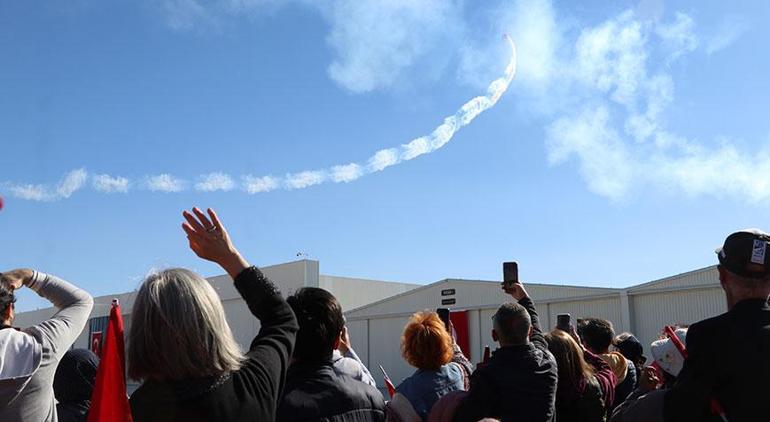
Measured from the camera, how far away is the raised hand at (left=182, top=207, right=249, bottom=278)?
2.68 meters

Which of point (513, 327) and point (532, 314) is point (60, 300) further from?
point (532, 314)

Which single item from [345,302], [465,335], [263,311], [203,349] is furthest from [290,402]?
[345,302]

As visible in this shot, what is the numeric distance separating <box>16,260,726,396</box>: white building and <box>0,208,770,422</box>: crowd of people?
12.8 metres

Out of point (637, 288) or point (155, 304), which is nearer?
point (155, 304)

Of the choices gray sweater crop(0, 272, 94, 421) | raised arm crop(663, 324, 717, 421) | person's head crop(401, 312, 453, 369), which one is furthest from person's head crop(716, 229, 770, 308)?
gray sweater crop(0, 272, 94, 421)

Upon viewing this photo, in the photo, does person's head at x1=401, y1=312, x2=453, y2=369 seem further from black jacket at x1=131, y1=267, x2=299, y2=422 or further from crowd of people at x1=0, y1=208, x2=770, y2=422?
black jacket at x1=131, y1=267, x2=299, y2=422

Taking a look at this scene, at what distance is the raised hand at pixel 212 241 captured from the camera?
268cm

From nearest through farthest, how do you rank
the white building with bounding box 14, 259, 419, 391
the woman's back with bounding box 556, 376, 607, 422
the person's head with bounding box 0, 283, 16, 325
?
the person's head with bounding box 0, 283, 16, 325
the woman's back with bounding box 556, 376, 607, 422
the white building with bounding box 14, 259, 419, 391

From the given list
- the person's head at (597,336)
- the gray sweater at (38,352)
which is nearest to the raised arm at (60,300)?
the gray sweater at (38,352)

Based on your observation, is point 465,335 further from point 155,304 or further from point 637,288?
point 155,304

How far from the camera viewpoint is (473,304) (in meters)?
30.8

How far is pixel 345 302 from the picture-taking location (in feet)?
129

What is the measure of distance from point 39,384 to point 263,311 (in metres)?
1.53

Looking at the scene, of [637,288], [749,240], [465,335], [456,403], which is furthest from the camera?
[465,335]
